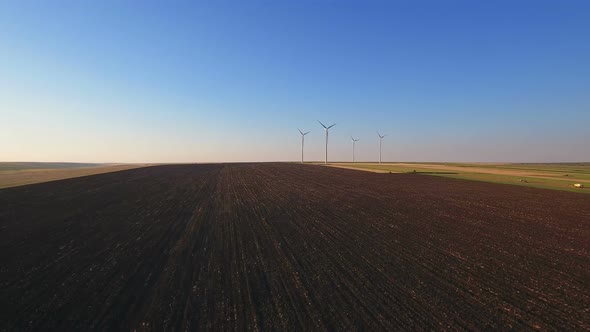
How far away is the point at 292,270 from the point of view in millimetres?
8742

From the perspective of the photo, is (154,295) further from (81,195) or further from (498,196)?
(498,196)

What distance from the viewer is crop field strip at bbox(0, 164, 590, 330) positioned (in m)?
6.28

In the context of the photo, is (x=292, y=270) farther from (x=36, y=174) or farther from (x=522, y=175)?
(x=36, y=174)

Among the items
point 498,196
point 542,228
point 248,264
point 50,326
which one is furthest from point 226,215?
point 498,196

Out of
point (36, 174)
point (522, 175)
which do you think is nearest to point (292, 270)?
point (522, 175)

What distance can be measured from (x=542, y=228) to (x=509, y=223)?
1.29m

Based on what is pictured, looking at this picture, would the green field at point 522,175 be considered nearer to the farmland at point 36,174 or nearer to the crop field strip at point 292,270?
the crop field strip at point 292,270

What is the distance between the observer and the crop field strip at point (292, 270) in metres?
6.28

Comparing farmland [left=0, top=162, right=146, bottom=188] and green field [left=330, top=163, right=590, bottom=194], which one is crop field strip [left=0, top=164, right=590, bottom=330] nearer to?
green field [left=330, top=163, right=590, bottom=194]

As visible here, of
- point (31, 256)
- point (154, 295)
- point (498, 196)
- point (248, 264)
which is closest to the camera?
point (154, 295)

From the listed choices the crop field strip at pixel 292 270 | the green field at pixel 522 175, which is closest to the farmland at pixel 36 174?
the crop field strip at pixel 292 270

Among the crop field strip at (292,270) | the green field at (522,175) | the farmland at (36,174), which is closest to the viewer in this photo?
the crop field strip at (292,270)

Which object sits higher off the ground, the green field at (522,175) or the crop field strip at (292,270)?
the green field at (522,175)

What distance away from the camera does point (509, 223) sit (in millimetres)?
15359
